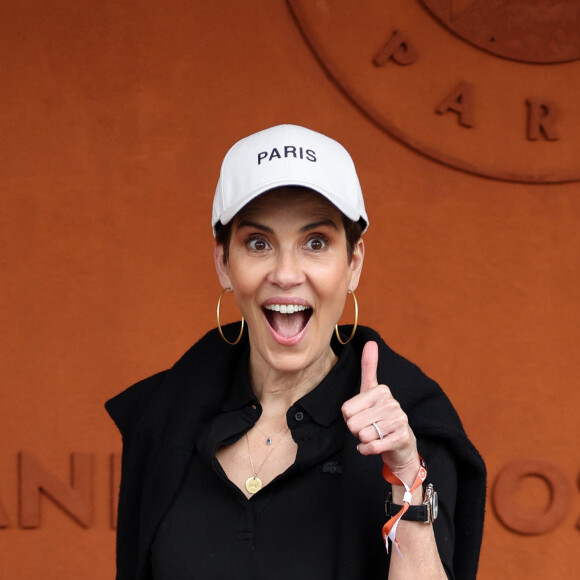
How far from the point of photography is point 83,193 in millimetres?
3404

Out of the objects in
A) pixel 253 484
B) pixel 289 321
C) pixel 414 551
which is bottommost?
pixel 414 551

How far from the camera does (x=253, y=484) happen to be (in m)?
1.63

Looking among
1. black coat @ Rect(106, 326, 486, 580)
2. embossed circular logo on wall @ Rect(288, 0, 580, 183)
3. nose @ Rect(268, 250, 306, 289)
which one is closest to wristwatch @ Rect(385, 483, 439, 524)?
black coat @ Rect(106, 326, 486, 580)

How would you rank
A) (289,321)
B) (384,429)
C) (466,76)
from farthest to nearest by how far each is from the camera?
(466,76) → (289,321) → (384,429)

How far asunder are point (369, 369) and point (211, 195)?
2.03 m

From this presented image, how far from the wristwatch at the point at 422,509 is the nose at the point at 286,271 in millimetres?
380

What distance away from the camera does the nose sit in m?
1.57

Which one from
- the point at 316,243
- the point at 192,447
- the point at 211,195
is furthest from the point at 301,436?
the point at 211,195

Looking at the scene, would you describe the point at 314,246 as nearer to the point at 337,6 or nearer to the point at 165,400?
the point at 165,400

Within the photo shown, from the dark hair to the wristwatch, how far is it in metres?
0.45

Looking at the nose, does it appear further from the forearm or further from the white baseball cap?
the forearm

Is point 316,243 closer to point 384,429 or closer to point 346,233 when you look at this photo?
point 346,233

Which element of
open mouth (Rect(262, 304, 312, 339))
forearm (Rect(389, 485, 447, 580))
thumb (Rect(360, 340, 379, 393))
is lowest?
forearm (Rect(389, 485, 447, 580))

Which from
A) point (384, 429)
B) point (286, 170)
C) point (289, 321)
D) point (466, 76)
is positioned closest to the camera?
point (384, 429)
